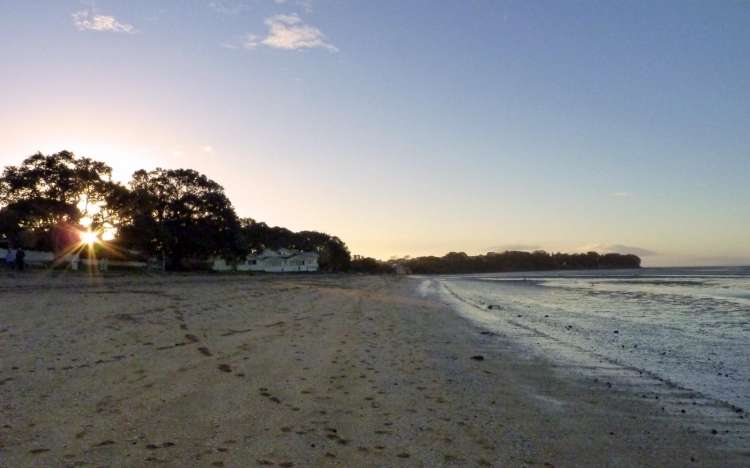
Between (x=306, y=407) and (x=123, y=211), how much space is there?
56.3 meters

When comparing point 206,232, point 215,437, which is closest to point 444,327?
point 215,437

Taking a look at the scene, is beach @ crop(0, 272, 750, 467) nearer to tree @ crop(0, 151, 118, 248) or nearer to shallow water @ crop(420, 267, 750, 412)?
shallow water @ crop(420, 267, 750, 412)

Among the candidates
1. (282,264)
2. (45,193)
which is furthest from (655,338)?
(282,264)

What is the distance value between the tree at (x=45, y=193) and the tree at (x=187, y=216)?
8151 millimetres

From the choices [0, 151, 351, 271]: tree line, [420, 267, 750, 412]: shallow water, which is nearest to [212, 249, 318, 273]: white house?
[0, 151, 351, 271]: tree line

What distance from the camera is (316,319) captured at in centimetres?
1688

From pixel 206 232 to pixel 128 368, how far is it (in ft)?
193

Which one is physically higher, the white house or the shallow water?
the white house

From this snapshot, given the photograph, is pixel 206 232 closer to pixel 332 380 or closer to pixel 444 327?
pixel 444 327

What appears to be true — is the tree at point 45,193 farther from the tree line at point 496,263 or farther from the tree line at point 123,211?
the tree line at point 496,263

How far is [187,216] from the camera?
65.4 meters

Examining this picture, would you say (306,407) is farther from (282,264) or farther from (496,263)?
(496,263)

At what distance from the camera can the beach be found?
5.25 m

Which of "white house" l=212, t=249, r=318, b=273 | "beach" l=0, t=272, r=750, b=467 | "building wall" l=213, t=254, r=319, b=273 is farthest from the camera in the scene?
"white house" l=212, t=249, r=318, b=273
